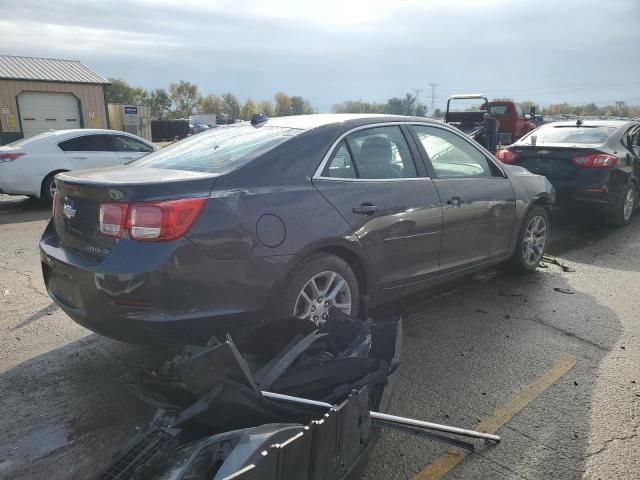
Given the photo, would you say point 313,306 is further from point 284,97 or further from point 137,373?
point 284,97

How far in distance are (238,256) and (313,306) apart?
29.2 inches

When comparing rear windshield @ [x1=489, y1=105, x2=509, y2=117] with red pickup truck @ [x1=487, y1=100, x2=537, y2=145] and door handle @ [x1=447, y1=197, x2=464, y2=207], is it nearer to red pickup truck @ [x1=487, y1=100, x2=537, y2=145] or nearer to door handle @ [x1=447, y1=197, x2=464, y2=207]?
red pickup truck @ [x1=487, y1=100, x2=537, y2=145]

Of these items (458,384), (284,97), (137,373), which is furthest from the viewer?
(284,97)

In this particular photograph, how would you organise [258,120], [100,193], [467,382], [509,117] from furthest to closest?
[509,117] < [258,120] < [467,382] < [100,193]

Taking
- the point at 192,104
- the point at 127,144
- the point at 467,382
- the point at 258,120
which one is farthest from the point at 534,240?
the point at 192,104

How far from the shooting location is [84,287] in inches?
117

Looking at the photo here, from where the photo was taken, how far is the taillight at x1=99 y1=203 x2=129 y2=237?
2867 millimetres

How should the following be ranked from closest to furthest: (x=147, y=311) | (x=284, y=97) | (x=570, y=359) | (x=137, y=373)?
(x=137, y=373) < (x=147, y=311) < (x=570, y=359) < (x=284, y=97)

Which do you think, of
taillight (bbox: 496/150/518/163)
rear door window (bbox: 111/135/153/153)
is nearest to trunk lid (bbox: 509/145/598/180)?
taillight (bbox: 496/150/518/163)

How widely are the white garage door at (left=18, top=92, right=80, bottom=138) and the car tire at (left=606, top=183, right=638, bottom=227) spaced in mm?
25267

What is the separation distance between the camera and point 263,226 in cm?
310

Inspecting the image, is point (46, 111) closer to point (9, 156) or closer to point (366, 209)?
point (9, 156)

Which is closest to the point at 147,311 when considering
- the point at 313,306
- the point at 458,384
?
the point at 313,306

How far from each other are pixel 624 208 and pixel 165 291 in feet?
25.1
